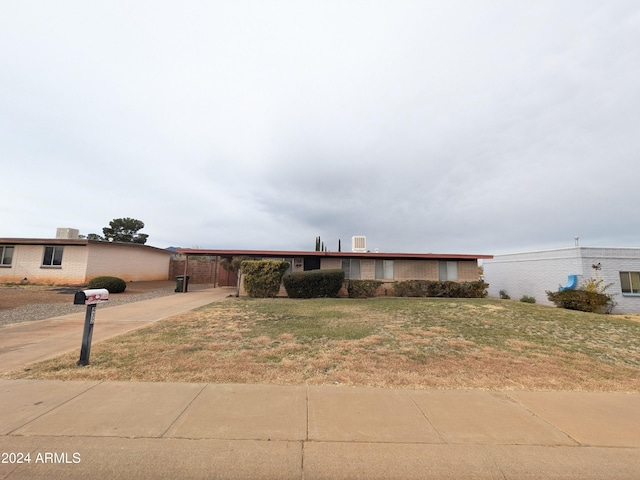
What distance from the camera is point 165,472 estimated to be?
2.58m

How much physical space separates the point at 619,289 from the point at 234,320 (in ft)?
70.1

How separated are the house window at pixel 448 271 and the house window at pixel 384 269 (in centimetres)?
300

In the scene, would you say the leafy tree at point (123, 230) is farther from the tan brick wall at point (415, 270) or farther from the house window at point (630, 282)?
the house window at point (630, 282)

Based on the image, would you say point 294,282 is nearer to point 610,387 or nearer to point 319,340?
point 319,340

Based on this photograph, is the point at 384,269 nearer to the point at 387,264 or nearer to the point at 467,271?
the point at 387,264

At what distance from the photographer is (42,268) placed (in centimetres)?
2117

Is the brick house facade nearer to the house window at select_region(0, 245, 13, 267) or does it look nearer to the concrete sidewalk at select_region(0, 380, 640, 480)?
the house window at select_region(0, 245, 13, 267)

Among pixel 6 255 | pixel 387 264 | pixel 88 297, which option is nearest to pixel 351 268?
pixel 387 264

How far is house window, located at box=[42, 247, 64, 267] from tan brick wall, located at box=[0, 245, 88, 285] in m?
0.23

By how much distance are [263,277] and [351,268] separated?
555cm

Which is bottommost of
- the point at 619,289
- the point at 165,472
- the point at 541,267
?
the point at 165,472

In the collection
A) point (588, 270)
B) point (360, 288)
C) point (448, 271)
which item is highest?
point (588, 270)

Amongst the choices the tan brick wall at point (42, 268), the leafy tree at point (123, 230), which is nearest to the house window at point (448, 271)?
the tan brick wall at point (42, 268)

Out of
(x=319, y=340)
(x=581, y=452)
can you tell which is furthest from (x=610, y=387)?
(x=319, y=340)
